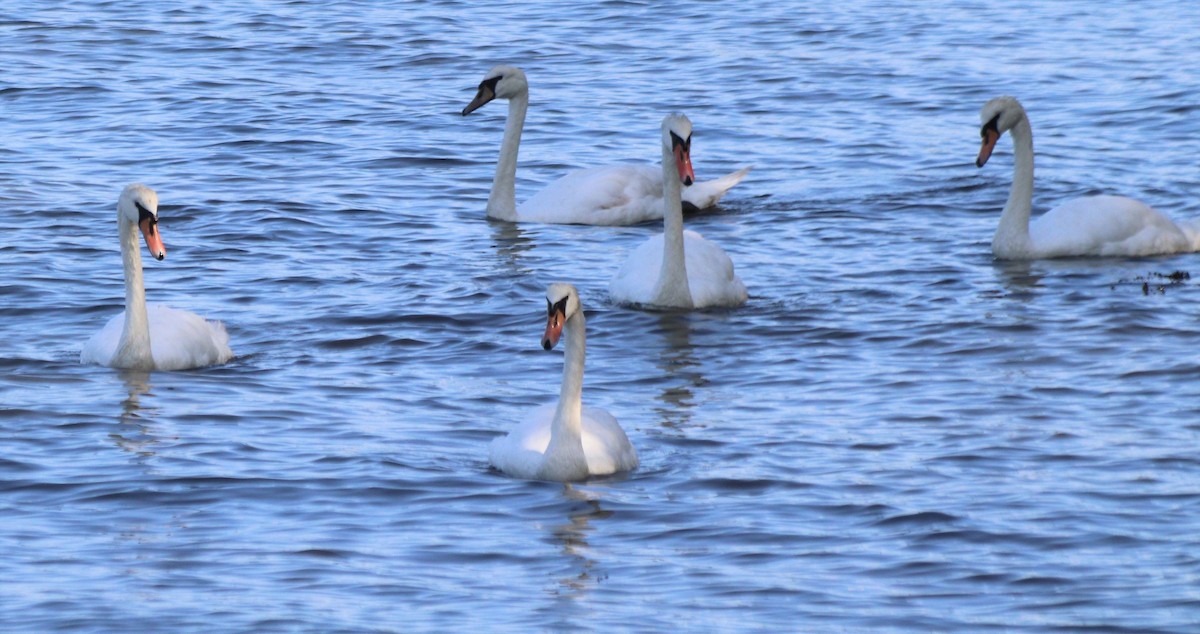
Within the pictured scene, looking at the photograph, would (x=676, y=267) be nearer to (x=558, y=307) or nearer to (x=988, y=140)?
(x=988, y=140)

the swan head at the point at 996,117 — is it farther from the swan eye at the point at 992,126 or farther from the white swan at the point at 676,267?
the white swan at the point at 676,267

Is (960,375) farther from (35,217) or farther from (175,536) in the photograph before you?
(35,217)

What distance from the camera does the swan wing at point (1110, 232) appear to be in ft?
44.0

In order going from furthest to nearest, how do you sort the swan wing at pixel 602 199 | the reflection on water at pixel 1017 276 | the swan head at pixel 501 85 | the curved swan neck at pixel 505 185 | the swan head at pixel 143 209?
the swan head at pixel 501 85 → the curved swan neck at pixel 505 185 → the swan wing at pixel 602 199 → the reflection on water at pixel 1017 276 → the swan head at pixel 143 209

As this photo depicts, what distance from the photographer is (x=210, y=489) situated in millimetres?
8914

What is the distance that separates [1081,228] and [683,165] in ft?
9.50

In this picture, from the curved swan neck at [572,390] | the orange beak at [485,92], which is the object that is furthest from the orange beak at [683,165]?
the orange beak at [485,92]

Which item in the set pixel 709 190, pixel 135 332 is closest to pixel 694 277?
pixel 709 190

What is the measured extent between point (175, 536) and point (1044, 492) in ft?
11.3

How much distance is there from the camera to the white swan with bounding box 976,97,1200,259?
13430 mm

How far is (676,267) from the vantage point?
1230 cm

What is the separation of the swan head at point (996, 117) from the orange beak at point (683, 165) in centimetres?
243

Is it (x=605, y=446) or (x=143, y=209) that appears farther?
(x=143, y=209)

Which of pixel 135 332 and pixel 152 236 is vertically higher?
pixel 152 236
